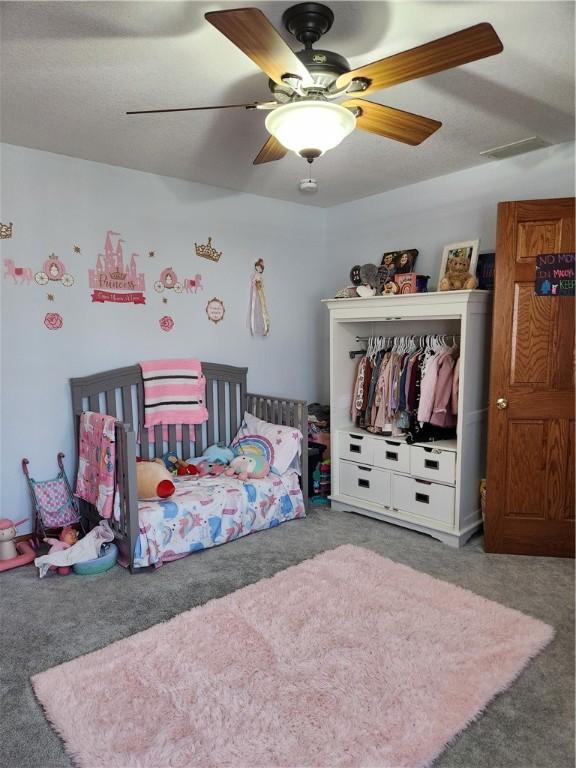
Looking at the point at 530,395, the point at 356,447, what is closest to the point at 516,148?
the point at 530,395

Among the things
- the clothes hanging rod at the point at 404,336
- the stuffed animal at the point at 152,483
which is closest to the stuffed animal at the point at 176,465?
the stuffed animal at the point at 152,483

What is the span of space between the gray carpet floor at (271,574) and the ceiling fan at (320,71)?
2.18m

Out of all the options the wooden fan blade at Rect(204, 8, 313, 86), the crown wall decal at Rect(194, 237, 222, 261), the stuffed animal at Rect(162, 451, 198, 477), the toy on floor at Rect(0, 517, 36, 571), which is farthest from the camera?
the crown wall decal at Rect(194, 237, 222, 261)

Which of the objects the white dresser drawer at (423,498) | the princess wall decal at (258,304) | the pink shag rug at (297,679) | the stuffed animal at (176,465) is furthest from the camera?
the princess wall decal at (258,304)

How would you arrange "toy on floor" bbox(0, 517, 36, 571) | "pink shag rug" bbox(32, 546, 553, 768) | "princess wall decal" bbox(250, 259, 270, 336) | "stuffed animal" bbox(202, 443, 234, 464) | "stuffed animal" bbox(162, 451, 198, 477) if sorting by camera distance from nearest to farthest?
"pink shag rug" bbox(32, 546, 553, 768) < "toy on floor" bbox(0, 517, 36, 571) < "stuffed animal" bbox(162, 451, 198, 477) < "stuffed animal" bbox(202, 443, 234, 464) < "princess wall decal" bbox(250, 259, 270, 336)

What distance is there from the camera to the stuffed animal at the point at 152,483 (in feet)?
10.3

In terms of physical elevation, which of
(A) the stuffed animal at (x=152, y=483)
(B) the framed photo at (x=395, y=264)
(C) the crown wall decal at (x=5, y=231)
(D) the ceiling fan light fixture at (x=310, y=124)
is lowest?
(A) the stuffed animal at (x=152, y=483)

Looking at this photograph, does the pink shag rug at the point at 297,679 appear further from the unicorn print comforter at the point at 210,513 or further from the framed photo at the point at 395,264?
the framed photo at the point at 395,264

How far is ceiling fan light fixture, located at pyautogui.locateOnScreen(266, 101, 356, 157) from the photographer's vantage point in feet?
5.82

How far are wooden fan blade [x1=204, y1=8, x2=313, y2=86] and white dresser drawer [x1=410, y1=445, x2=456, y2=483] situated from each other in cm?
235

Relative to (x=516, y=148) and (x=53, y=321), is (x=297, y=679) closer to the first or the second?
(x=53, y=321)

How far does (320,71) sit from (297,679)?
232 centimetres

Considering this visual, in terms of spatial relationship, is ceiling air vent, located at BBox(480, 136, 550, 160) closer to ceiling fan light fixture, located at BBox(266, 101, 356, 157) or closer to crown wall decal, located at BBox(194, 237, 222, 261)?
ceiling fan light fixture, located at BBox(266, 101, 356, 157)

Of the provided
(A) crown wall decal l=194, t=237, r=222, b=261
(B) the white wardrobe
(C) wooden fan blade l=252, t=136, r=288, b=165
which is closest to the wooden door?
(B) the white wardrobe
